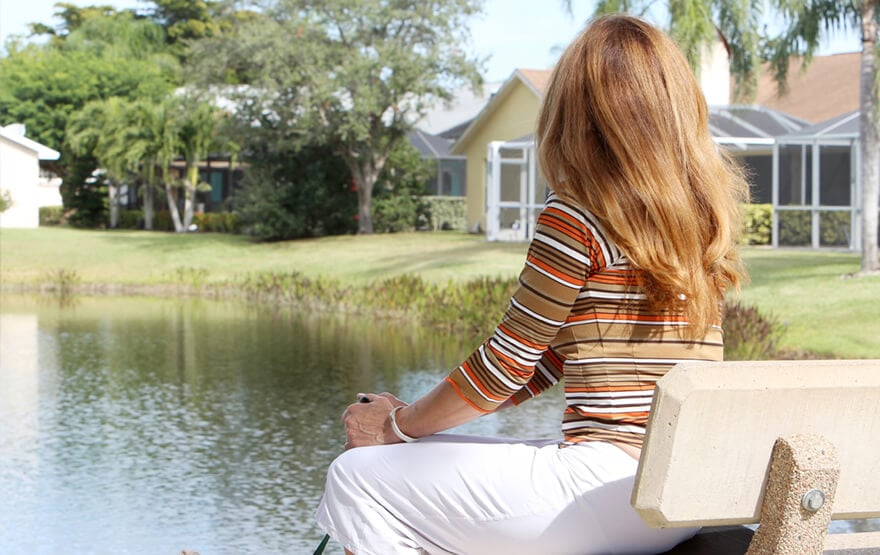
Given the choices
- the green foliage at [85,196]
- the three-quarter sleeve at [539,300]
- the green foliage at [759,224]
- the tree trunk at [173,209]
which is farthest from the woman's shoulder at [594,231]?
the green foliage at [85,196]

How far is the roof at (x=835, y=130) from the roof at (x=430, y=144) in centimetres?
1708

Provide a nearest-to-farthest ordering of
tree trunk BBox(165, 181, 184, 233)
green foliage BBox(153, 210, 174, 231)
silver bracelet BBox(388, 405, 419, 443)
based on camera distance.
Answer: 1. silver bracelet BBox(388, 405, 419, 443)
2. tree trunk BBox(165, 181, 184, 233)
3. green foliage BBox(153, 210, 174, 231)

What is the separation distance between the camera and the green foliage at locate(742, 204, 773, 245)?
91.2 ft

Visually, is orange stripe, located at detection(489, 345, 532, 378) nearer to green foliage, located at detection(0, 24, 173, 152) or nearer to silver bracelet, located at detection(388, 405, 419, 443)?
silver bracelet, located at detection(388, 405, 419, 443)

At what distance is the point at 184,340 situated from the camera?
16.4 metres

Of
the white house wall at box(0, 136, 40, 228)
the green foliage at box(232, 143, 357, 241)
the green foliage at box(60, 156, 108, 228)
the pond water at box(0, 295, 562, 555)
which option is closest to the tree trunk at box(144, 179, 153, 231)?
the green foliage at box(60, 156, 108, 228)

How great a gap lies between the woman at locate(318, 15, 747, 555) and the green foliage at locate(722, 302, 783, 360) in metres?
10.8

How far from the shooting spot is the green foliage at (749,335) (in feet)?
45.2

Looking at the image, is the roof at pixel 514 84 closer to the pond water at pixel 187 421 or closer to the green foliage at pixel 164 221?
the green foliage at pixel 164 221

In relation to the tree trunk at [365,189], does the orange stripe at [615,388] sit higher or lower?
lower

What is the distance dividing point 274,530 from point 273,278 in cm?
1605

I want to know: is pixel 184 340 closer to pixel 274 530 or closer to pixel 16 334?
pixel 16 334

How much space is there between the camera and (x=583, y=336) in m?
2.98

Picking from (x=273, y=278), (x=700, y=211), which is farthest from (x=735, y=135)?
(x=700, y=211)
